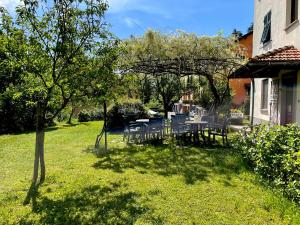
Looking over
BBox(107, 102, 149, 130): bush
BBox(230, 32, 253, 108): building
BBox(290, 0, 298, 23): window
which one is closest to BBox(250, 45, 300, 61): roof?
BBox(290, 0, 298, 23): window

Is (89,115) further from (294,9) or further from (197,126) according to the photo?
(294,9)

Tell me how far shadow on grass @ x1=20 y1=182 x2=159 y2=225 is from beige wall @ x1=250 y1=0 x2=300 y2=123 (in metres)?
6.58

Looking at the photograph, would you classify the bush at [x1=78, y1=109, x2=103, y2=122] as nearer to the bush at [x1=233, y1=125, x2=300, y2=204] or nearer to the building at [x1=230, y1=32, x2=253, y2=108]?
the building at [x1=230, y1=32, x2=253, y2=108]

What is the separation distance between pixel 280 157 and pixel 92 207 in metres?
3.58

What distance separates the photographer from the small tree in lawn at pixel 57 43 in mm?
4957

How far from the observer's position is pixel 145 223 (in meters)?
3.95

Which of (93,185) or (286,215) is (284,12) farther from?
(93,185)

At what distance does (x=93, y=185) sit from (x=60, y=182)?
0.82 meters

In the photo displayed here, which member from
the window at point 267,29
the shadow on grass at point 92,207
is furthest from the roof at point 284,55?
the shadow on grass at point 92,207

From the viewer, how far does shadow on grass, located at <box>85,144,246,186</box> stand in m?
6.50

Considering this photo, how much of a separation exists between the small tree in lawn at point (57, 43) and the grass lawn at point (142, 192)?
99cm

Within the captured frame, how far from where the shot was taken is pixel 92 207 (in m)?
4.55

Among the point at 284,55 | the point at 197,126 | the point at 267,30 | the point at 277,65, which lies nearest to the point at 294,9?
the point at 284,55

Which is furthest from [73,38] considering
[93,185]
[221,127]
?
[221,127]
